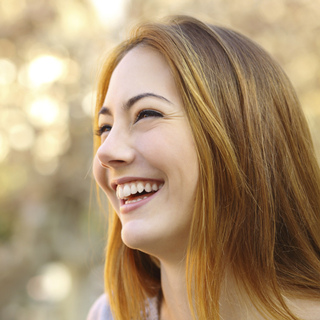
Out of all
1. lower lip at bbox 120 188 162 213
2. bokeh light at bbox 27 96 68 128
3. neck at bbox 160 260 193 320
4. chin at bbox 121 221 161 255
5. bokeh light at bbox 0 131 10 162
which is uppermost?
bokeh light at bbox 27 96 68 128

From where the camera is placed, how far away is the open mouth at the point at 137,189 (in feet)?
4.45

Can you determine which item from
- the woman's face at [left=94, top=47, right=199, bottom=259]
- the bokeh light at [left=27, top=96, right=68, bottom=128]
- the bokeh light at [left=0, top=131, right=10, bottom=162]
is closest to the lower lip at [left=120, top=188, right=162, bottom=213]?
the woman's face at [left=94, top=47, right=199, bottom=259]

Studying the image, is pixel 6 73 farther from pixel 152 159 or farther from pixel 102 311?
pixel 152 159

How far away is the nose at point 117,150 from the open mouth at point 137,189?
93 millimetres

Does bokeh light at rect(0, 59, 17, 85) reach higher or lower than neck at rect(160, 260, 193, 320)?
higher

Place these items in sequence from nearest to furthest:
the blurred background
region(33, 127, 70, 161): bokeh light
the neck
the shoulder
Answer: the neck → the shoulder → the blurred background → region(33, 127, 70, 161): bokeh light

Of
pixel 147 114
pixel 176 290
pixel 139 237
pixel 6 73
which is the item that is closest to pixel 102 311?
pixel 176 290

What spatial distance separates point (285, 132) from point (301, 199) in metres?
0.28

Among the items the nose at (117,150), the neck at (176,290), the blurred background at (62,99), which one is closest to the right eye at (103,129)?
the nose at (117,150)

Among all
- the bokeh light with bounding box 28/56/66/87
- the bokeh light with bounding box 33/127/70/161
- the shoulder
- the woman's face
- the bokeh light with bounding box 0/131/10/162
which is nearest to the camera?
the woman's face

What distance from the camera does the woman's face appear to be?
129 centimetres

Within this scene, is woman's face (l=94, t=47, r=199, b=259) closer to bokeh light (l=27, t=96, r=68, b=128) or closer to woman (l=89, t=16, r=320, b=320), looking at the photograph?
woman (l=89, t=16, r=320, b=320)

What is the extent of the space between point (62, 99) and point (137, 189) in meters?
4.34

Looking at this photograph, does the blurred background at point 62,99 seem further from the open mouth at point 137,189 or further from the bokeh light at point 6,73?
the open mouth at point 137,189
